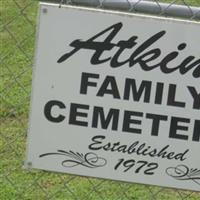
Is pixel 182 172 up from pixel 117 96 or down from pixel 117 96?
down

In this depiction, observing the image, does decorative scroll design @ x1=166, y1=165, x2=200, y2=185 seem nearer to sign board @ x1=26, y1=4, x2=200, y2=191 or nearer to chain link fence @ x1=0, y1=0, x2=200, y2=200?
sign board @ x1=26, y1=4, x2=200, y2=191

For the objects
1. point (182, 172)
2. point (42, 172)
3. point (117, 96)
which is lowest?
point (42, 172)

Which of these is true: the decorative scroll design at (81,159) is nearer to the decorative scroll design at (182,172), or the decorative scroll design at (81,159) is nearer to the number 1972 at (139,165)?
the number 1972 at (139,165)

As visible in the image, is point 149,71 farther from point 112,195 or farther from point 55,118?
point 112,195

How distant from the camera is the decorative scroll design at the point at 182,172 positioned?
318 centimetres

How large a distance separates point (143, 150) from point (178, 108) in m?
0.25

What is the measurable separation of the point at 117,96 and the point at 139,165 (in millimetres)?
337

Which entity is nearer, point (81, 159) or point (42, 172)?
point (81, 159)

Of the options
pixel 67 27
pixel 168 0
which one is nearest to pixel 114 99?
pixel 67 27

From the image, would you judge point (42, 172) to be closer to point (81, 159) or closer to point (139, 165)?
point (81, 159)

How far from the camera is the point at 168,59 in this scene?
3080 millimetres

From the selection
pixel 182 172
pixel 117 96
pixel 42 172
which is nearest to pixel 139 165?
pixel 182 172

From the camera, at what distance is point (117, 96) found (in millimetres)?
3133

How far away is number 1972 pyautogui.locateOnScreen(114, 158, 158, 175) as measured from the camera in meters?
3.18
